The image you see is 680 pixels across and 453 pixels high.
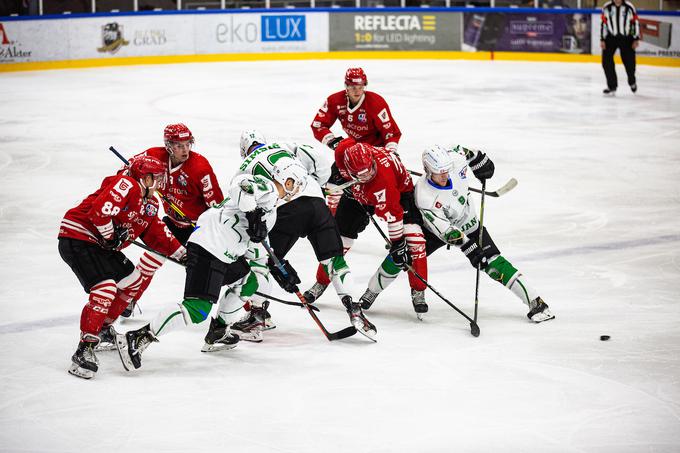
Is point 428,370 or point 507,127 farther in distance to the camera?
point 507,127

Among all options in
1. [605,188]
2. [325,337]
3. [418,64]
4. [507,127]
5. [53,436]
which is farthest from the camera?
[418,64]

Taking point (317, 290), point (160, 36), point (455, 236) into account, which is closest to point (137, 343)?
point (317, 290)

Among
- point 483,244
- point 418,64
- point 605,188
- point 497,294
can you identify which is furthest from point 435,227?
point 418,64

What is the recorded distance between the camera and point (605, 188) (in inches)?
347

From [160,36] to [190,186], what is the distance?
13675mm

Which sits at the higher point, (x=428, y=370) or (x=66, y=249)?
(x=66, y=249)

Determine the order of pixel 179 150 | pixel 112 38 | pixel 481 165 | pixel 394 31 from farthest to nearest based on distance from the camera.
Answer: pixel 394 31, pixel 112 38, pixel 481 165, pixel 179 150

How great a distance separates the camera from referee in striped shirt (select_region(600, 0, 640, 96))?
14062mm

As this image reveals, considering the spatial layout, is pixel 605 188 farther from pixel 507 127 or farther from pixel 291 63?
pixel 291 63

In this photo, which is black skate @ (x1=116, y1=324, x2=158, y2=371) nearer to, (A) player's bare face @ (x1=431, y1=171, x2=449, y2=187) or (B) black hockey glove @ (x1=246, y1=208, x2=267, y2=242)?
(B) black hockey glove @ (x1=246, y1=208, x2=267, y2=242)

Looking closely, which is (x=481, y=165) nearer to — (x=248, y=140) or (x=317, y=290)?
(x=317, y=290)

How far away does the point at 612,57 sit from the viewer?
556 inches

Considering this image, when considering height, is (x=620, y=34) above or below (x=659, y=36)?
above

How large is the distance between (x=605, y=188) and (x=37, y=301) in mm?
5062
